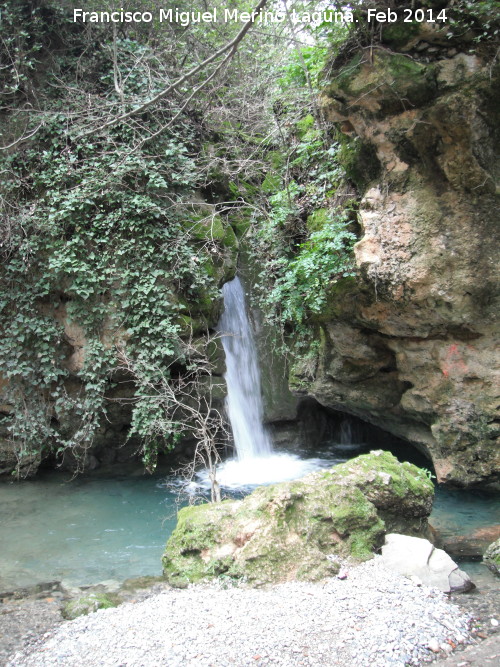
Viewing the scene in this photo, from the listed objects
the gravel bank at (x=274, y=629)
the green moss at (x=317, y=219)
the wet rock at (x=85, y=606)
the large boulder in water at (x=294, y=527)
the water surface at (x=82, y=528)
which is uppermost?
the green moss at (x=317, y=219)

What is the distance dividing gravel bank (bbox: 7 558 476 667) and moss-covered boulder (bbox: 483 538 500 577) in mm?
1250

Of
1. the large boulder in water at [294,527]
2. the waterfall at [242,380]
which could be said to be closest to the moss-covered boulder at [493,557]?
the large boulder in water at [294,527]

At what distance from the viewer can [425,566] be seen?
165 inches

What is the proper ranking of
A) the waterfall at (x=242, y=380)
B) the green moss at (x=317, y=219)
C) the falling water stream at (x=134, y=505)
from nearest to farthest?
the falling water stream at (x=134, y=505) → the green moss at (x=317, y=219) → the waterfall at (x=242, y=380)

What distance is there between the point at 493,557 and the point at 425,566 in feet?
4.01

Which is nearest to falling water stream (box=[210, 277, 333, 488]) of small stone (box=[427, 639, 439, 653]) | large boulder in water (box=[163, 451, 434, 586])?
large boulder in water (box=[163, 451, 434, 586])

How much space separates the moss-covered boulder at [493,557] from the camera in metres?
4.82

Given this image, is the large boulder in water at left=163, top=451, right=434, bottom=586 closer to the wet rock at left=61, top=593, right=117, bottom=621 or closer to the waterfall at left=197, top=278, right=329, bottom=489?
the wet rock at left=61, top=593, right=117, bottom=621

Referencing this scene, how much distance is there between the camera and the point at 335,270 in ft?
21.9

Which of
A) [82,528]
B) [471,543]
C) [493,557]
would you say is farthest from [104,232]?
[493,557]

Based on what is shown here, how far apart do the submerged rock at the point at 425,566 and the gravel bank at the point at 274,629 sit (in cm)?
16

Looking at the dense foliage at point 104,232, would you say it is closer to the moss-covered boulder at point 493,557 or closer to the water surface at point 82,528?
the water surface at point 82,528

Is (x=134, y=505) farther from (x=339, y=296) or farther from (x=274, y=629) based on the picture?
(x=274, y=629)

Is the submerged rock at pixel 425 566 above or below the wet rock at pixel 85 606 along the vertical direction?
above
